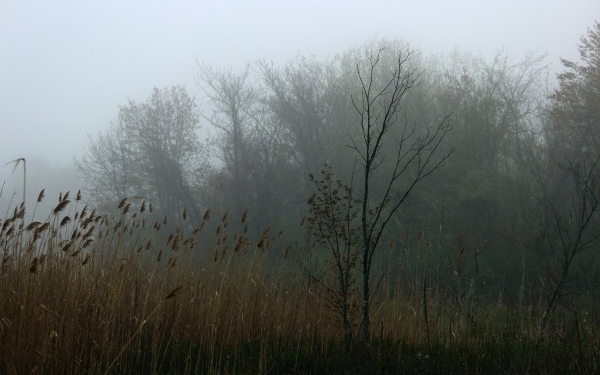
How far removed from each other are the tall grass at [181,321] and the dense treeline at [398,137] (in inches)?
401

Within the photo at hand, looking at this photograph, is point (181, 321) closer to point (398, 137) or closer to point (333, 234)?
point (333, 234)

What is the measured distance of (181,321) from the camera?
5.53 meters

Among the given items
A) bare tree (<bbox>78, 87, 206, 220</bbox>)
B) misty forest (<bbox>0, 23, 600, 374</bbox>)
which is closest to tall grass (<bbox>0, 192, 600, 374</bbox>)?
misty forest (<bbox>0, 23, 600, 374</bbox>)

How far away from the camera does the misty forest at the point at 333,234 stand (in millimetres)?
4793

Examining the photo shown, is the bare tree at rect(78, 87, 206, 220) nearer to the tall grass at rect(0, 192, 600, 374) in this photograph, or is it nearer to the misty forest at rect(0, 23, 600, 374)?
the misty forest at rect(0, 23, 600, 374)

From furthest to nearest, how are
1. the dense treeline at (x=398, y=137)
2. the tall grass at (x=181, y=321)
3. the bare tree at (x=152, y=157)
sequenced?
the bare tree at (x=152, y=157)
the dense treeline at (x=398, y=137)
the tall grass at (x=181, y=321)

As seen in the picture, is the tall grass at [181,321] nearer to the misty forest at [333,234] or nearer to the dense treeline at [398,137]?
the misty forest at [333,234]

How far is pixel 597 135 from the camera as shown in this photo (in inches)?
722

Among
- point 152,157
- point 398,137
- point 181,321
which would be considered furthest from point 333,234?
point 152,157

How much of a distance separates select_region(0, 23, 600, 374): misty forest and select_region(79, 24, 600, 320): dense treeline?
0.26 feet

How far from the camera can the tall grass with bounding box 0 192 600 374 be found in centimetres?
424

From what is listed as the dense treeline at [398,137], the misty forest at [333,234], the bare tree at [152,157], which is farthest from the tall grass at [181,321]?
the bare tree at [152,157]

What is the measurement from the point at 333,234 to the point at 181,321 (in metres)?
1.80

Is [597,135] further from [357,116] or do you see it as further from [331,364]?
[331,364]
